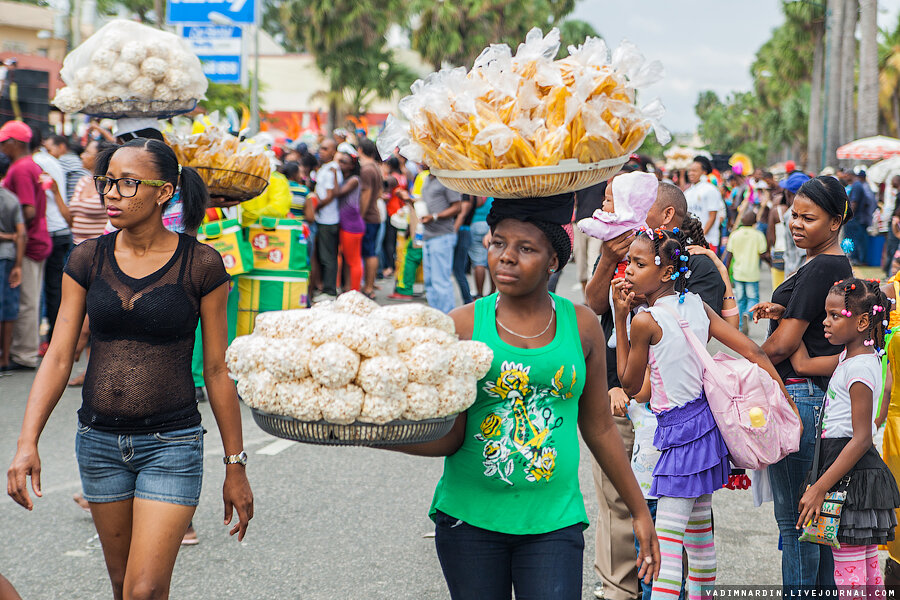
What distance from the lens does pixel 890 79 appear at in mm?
48875

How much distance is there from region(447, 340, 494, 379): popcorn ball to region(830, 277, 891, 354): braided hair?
1913 mm

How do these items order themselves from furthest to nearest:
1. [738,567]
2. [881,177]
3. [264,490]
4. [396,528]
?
[881,177] < [264,490] < [396,528] < [738,567]

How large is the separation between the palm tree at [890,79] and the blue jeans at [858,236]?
29749 mm

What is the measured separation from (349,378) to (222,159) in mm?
4376

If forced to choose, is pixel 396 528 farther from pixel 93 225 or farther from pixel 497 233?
pixel 93 225

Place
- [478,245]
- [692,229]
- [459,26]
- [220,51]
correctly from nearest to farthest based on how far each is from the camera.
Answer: [692,229]
[478,245]
[220,51]
[459,26]

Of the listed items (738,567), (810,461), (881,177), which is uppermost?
(881,177)

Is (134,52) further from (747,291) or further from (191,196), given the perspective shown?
(747,291)

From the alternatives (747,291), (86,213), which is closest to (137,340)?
(86,213)

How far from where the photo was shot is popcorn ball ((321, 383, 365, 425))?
7.48ft

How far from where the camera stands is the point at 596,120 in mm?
2693

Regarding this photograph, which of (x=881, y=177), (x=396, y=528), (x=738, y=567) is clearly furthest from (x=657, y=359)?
(x=881, y=177)

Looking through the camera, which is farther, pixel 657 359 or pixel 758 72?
pixel 758 72

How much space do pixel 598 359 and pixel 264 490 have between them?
366cm
